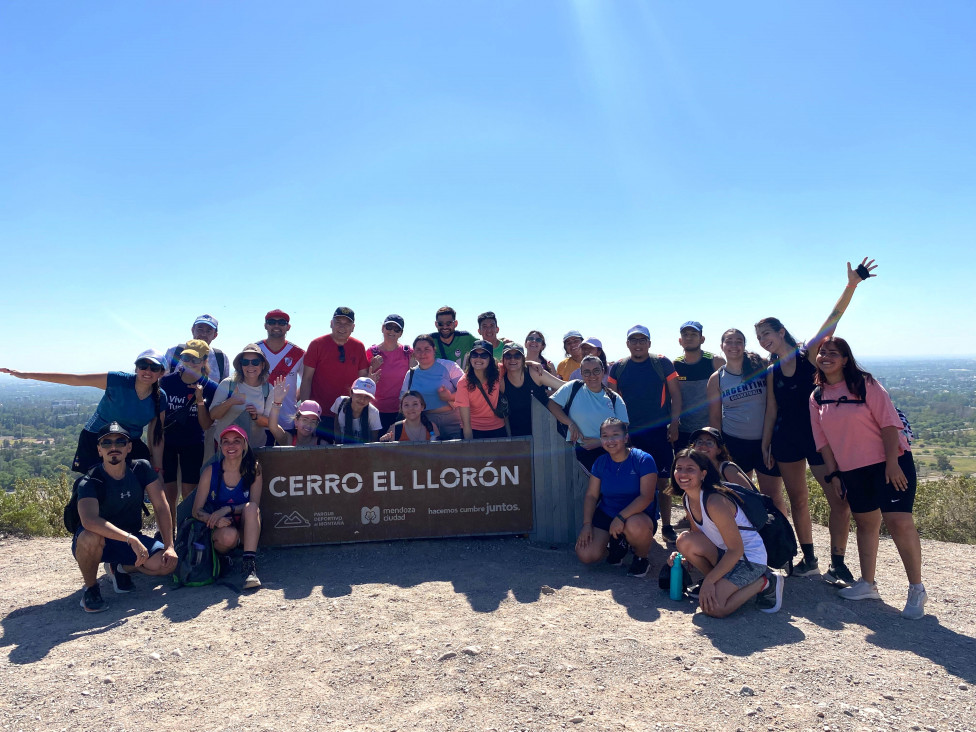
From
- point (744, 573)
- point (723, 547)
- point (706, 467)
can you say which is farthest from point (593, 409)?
point (744, 573)

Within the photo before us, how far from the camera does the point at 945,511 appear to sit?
27.0 feet

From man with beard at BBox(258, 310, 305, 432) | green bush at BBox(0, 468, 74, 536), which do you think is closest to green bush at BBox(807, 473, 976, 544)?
man with beard at BBox(258, 310, 305, 432)

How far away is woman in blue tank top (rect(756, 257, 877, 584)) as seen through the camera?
16.8ft

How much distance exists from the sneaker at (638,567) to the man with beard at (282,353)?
3823 millimetres

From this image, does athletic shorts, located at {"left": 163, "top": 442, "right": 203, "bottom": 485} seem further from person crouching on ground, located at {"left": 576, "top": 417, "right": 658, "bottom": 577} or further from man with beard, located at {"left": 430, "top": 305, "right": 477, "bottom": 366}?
person crouching on ground, located at {"left": 576, "top": 417, "right": 658, "bottom": 577}

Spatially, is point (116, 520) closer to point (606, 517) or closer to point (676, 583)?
point (606, 517)

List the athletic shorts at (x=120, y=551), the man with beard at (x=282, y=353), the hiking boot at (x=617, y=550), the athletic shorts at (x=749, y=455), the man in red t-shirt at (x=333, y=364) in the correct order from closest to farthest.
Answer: the athletic shorts at (x=120, y=551) < the hiking boot at (x=617, y=550) < the athletic shorts at (x=749, y=455) < the man with beard at (x=282, y=353) < the man in red t-shirt at (x=333, y=364)

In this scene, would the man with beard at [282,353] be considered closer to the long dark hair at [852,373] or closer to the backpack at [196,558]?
the backpack at [196,558]

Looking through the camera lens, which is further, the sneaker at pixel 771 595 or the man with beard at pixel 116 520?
the man with beard at pixel 116 520

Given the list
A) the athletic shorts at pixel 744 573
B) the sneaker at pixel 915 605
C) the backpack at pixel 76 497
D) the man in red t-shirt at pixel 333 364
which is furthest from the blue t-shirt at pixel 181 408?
the sneaker at pixel 915 605

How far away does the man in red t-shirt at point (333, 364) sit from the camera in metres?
6.70

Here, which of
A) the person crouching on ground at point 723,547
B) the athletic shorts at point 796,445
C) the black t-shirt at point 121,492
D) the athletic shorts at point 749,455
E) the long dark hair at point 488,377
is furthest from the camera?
the long dark hair at point 488,377

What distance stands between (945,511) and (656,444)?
17.6 feet

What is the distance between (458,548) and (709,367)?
3.28m
